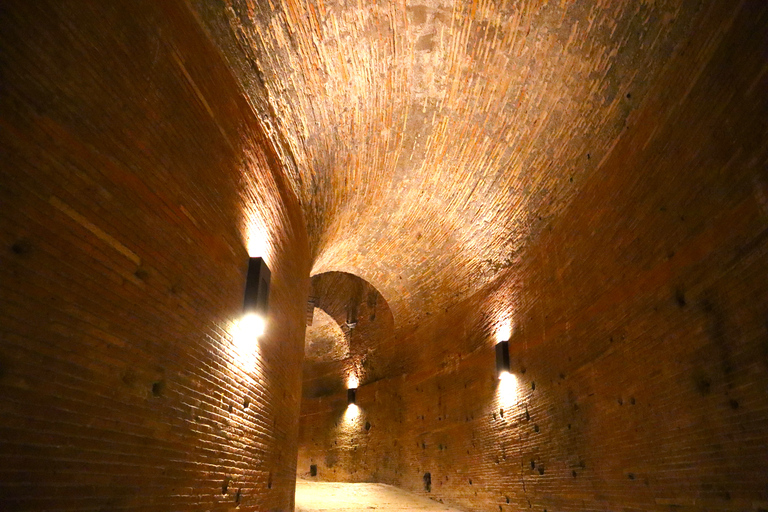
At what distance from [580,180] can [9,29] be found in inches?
220

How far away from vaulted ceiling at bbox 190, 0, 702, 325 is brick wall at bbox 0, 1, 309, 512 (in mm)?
866

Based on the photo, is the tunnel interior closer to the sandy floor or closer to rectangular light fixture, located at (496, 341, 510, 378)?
rectangular light fixture, located at (496, 341, 510, 378)

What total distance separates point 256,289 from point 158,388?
1.56 metres

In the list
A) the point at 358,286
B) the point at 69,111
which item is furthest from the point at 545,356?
the point at 358,286

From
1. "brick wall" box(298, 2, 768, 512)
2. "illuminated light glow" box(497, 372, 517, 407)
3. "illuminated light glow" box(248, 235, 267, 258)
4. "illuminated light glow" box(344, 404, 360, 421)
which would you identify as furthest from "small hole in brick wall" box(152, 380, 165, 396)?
"illuminated light glow" box(344, 404, 360, 421)

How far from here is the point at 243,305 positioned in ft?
14.0

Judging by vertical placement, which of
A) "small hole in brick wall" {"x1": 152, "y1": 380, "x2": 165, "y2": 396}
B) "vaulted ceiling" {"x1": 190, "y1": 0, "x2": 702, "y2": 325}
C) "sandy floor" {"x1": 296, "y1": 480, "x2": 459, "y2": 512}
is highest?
"vaulted ceiling" {"x1": 190, "y1": 0, "x2": 702, "y2": 325}

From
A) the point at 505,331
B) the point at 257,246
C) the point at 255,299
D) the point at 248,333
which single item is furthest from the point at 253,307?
the point at 505,331

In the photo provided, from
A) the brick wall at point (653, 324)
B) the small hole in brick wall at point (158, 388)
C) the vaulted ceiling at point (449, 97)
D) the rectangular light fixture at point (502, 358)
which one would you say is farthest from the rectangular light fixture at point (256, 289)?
the rectangular light fixture at point (502, 358)

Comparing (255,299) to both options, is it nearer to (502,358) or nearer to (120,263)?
(120,263)

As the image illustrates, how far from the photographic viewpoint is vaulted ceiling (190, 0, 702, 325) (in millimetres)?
4656

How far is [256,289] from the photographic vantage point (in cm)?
436

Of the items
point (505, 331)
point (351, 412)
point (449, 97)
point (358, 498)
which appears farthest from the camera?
point (351, 412)

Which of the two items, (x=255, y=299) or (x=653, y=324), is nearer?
(x=255, y=299)
